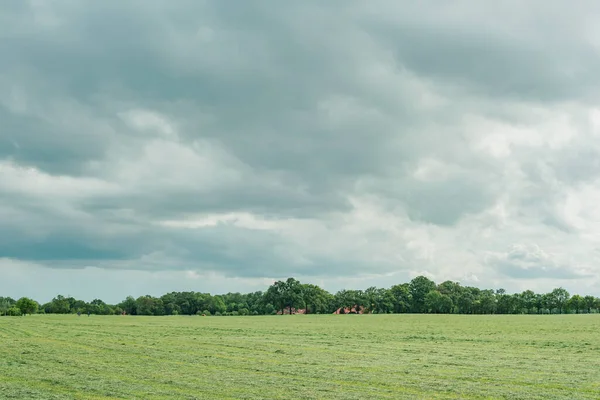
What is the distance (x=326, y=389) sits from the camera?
1986cm

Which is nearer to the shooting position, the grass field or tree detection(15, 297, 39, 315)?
the grass field

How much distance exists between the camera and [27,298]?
556 feet

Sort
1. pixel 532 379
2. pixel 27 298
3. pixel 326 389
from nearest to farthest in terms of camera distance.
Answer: pixel 326 389
pixel 532 379
pixel 27 298

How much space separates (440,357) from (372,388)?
12.4 metres

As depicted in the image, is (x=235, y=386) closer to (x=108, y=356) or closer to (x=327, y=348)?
(x=108, y=356)

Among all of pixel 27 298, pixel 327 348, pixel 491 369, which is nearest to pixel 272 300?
pixel 27 298

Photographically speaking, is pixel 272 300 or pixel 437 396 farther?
pixel 272 300

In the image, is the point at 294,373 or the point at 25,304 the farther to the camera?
the point at 25,304

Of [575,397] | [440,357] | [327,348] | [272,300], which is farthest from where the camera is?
[272,300]

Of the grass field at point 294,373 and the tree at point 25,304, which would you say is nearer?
the grass field at point 294,373

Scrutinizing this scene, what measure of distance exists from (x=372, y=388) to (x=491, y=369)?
26.8ft

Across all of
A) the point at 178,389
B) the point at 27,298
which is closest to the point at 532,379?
the point at 178,389

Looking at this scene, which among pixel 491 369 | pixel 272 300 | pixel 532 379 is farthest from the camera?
pixel 272 300

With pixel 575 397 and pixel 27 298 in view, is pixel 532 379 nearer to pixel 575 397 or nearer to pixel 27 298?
pixel 575 397
